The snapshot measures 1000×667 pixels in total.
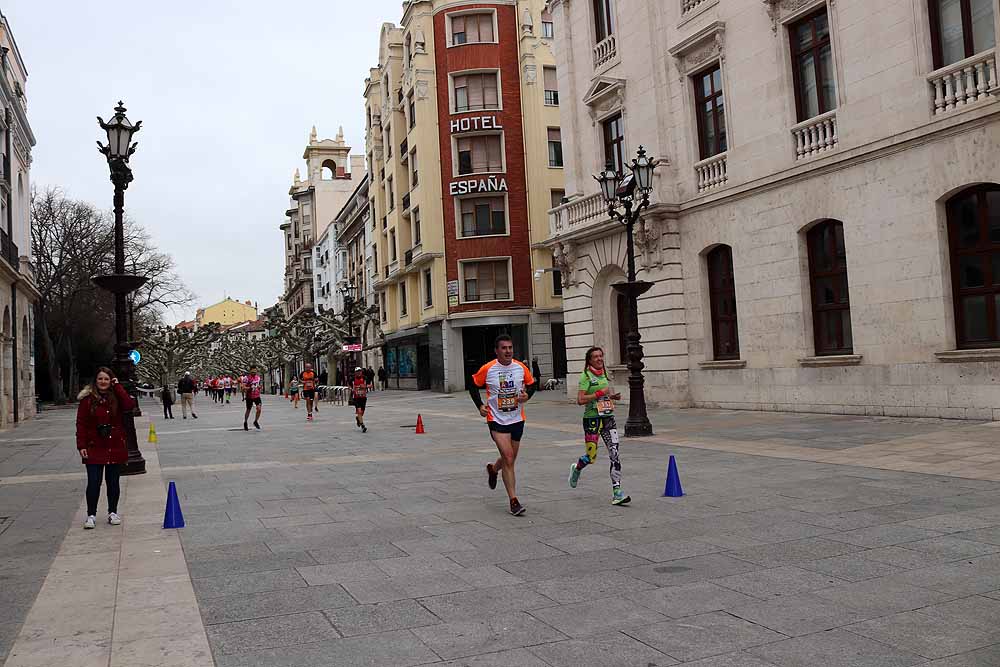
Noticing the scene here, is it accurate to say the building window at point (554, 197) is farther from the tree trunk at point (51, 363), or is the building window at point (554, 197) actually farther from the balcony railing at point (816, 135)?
the tree trunk at point (51, 363)

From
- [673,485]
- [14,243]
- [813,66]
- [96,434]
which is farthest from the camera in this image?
[14,243]

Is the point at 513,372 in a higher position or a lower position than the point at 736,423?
higher

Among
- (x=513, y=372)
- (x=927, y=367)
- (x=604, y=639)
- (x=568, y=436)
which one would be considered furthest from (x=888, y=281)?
(x=604, y=639)

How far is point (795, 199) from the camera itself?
733 inches

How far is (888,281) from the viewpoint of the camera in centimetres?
1647

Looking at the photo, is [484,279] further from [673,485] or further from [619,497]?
[619,497]

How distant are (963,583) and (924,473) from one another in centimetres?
481

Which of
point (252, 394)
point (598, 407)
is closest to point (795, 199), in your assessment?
point (598, 407)

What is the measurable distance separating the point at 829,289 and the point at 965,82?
504cm

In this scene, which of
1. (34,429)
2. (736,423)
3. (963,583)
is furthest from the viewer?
(34,429)

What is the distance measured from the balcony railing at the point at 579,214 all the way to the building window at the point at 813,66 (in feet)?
21.6

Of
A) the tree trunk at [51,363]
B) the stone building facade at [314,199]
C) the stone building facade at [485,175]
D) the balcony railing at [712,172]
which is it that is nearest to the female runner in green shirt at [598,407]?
the balcony railing at [712,172]

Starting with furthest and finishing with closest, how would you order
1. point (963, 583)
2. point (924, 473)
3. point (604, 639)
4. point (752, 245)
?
point (752, 245)
point (924, 473)
point (963, 583)
point (604, 639)

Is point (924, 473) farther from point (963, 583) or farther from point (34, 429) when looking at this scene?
point (34, 429)
